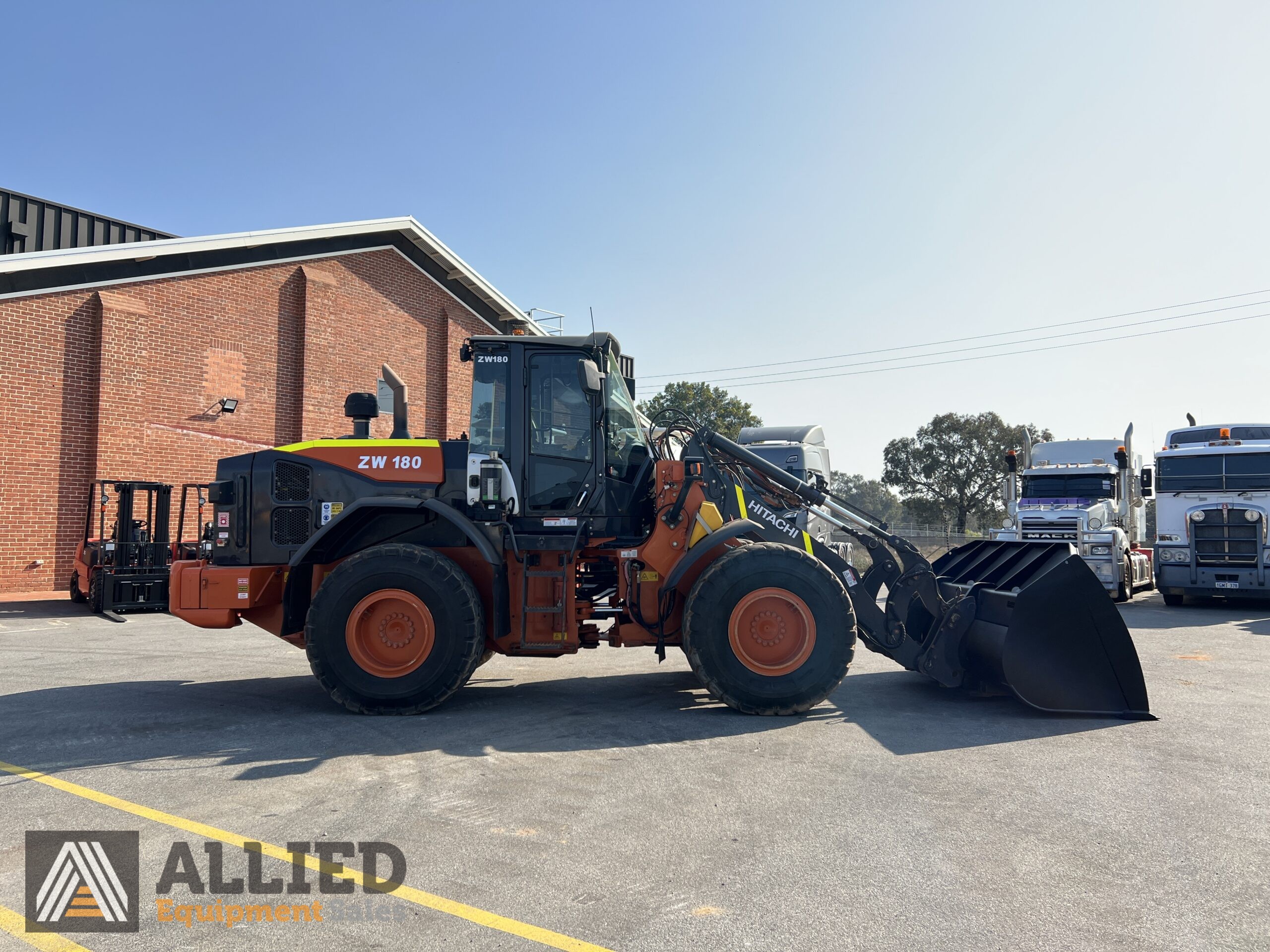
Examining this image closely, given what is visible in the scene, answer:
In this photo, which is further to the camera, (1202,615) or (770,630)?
(1202,615)

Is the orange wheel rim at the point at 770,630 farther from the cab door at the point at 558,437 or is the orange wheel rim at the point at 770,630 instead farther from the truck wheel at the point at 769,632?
the cab door at the point at 558,437

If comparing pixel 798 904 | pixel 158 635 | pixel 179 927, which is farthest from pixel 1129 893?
pixel 158 635

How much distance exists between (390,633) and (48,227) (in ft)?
53.9

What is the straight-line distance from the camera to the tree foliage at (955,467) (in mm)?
46938

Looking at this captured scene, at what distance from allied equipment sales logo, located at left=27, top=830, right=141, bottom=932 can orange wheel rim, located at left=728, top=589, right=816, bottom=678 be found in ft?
13.8

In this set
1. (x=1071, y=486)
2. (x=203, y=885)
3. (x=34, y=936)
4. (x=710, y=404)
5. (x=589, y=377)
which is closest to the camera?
(x=34, y=936)

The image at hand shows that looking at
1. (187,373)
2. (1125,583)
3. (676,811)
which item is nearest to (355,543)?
(676,811)

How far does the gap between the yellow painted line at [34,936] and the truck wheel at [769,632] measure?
14.3 ft

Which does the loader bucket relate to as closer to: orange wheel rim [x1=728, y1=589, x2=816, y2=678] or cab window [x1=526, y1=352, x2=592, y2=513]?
orange wheel rim [x1=728, y1=589, x2=816, y2=678]

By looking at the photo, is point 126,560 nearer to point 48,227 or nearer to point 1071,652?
point 48,227

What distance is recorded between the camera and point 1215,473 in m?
15.7

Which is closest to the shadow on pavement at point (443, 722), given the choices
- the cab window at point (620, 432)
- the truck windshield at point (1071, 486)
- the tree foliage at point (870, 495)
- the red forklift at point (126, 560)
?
the cab window at point (620, 432)

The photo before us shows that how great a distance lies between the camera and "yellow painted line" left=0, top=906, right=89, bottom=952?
3135 millimetres

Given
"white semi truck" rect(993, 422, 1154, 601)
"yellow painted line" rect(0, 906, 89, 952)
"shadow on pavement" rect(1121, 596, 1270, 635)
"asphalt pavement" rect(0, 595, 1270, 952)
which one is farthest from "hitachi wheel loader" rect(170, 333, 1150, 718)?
"white semi truck" rect(993, 422, 1154, 601)
